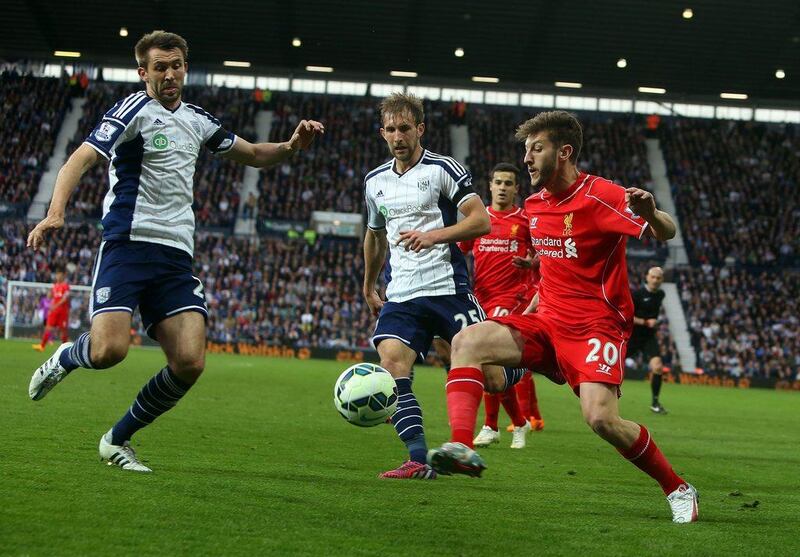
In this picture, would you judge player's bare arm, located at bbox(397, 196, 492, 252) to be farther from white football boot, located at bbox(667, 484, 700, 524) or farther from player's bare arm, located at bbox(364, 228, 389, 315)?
white football boot, located at bbox(667, 484, 700, 524)

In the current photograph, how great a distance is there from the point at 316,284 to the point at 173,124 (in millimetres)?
29641

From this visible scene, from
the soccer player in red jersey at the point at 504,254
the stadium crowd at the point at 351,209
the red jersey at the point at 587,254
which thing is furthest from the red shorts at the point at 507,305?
the stadium crowd at the point at 351,209

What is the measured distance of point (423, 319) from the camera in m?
6.92

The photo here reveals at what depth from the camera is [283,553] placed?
3.95m

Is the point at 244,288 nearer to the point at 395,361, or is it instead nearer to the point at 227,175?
A: the point at 227,175

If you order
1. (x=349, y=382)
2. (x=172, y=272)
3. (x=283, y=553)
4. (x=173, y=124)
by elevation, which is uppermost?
(x=173, y=124)

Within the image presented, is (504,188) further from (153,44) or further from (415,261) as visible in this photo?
(153,44)

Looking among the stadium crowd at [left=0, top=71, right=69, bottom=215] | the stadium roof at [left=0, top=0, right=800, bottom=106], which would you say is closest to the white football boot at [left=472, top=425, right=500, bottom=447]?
the stadium roof at [left=0, top=0, right=800, bottom=106]

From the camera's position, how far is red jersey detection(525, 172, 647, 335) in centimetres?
573

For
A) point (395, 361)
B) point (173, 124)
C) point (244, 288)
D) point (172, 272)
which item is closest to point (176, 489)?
point (172, 272)

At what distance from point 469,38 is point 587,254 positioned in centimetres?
3606

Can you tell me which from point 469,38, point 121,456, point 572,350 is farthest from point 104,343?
point 469,38

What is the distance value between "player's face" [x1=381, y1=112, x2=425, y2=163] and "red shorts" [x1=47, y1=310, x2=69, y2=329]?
19.4m

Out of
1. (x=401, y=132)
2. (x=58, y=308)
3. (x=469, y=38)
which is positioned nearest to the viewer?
(x=401, y=132)
